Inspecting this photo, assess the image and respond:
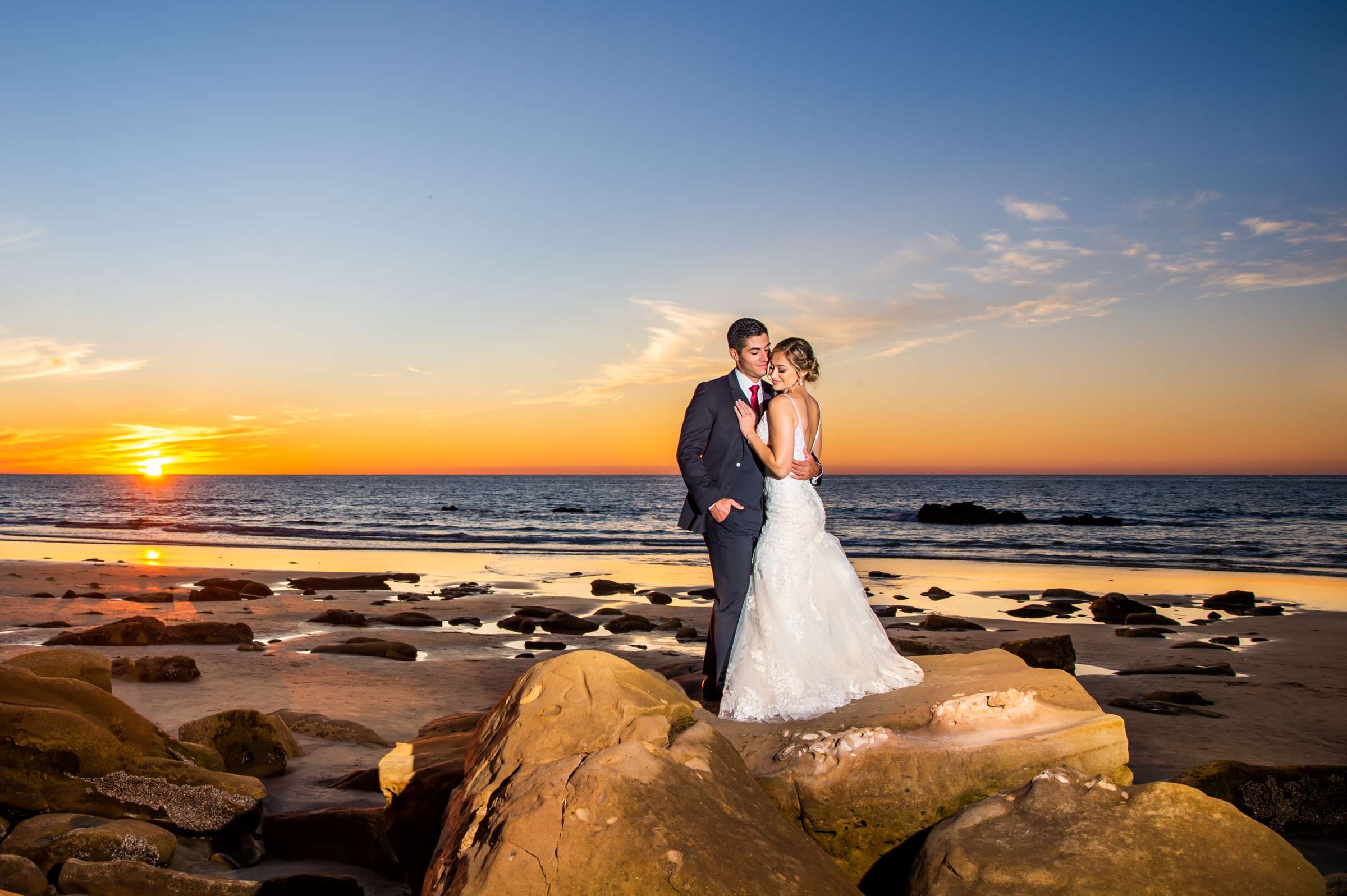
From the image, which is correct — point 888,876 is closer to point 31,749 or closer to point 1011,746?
point 1011,746

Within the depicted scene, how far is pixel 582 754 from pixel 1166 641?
39.2 ft

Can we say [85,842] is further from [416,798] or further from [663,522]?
[663,522]

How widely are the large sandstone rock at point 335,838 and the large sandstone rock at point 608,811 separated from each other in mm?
1132

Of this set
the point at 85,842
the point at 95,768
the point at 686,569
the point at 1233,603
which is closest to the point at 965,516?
the point at 686,569

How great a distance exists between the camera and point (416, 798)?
15.6 ft

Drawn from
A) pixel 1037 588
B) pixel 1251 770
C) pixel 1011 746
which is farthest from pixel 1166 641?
pixel 1011 746

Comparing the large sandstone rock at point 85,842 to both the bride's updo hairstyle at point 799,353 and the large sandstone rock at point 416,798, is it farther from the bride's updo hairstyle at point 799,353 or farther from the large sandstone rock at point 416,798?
the bride's updo hairstyle at point 799,353

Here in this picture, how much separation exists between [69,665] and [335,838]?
2704 millimetres

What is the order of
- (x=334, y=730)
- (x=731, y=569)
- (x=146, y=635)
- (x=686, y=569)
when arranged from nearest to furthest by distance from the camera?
(x=731, y=569), (x=334, y=730), (x=146, y=635), (x=686, y=569)

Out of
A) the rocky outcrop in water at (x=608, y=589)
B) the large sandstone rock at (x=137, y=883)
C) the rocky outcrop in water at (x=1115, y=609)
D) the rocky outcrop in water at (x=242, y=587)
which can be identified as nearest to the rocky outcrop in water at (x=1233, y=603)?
the rocky outcrop in water at (x=1115, y=609)

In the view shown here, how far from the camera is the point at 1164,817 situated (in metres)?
3.59

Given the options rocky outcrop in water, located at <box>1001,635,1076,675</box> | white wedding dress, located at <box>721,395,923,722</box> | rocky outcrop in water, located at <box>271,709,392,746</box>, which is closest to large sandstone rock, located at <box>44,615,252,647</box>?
rocky outcrop in water, located at <box>271,709,392,746</box>

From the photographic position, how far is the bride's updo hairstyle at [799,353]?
6047mm

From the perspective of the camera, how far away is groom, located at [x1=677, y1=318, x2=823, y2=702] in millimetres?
6160
